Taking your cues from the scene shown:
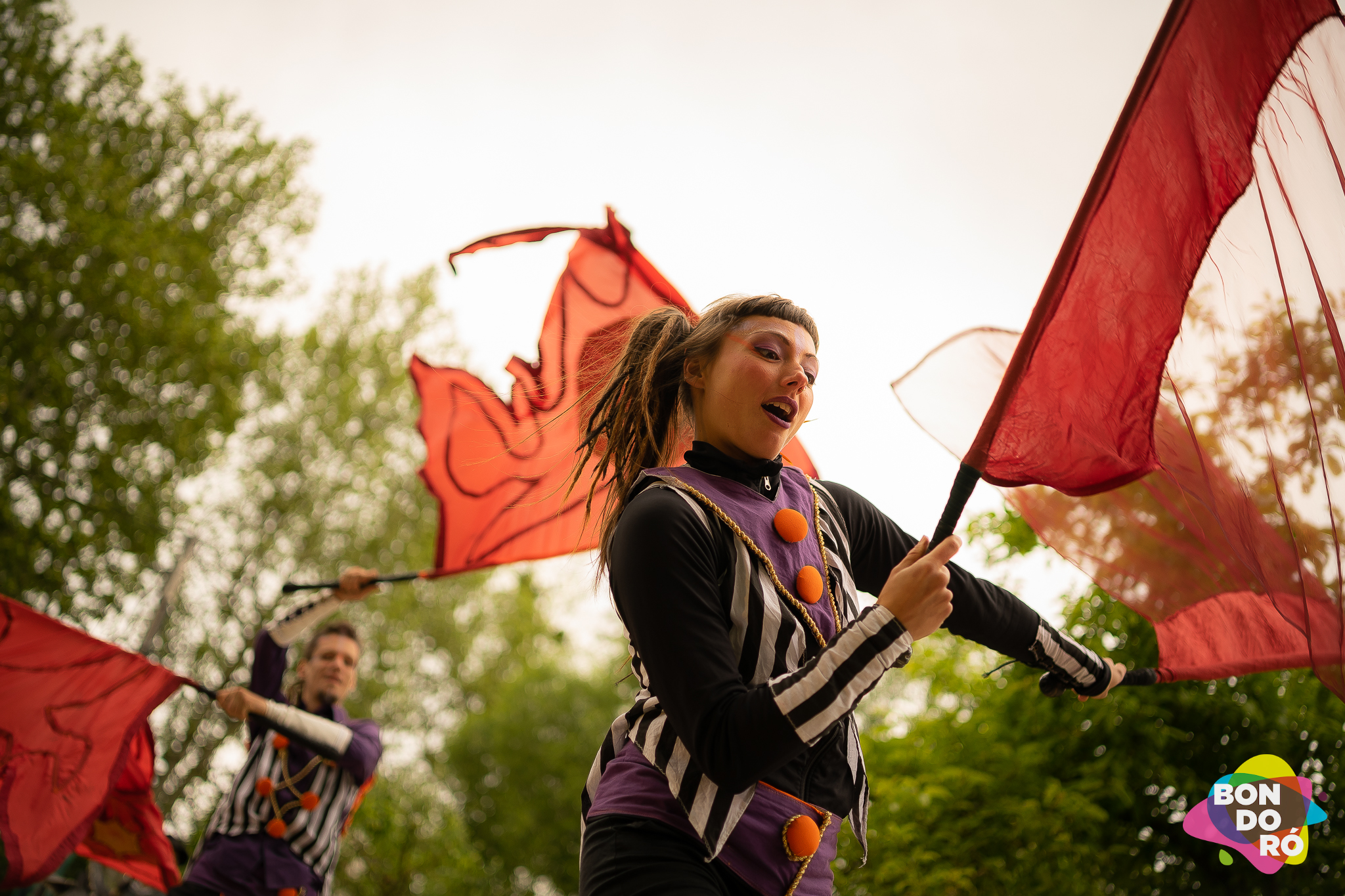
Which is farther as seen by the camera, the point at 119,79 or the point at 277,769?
the point at 119,79

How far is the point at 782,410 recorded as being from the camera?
190cm

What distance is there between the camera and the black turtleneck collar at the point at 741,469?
1873 millimetres

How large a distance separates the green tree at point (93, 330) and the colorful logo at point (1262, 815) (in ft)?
32.9

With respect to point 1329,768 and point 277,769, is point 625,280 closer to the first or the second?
point 277,769

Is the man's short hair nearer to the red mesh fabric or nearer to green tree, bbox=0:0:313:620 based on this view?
the red mesh fabric

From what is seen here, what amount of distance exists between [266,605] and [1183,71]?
13.2m

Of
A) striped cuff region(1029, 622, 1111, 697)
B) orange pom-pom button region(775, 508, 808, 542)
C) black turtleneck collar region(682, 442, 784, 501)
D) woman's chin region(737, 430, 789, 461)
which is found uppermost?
woman's chin region(737, 430, 789, 461)

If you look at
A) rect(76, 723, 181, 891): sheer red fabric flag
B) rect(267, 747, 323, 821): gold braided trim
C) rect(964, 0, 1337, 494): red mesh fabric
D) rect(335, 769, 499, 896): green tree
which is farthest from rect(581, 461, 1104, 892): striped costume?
rect(335, 769, 499, 896): green tree

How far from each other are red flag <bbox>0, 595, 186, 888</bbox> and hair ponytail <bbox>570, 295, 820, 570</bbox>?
2.73m

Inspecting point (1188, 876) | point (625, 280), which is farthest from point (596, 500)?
point (1188, 876)

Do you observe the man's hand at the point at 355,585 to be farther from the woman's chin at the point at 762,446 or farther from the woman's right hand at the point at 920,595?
the woman's right hand at the point at 920,595

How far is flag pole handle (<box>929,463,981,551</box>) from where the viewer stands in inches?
63.2

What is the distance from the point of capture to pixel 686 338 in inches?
83.2

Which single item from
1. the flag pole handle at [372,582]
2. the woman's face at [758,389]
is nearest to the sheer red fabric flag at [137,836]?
the flag pole handle at [372,582]
